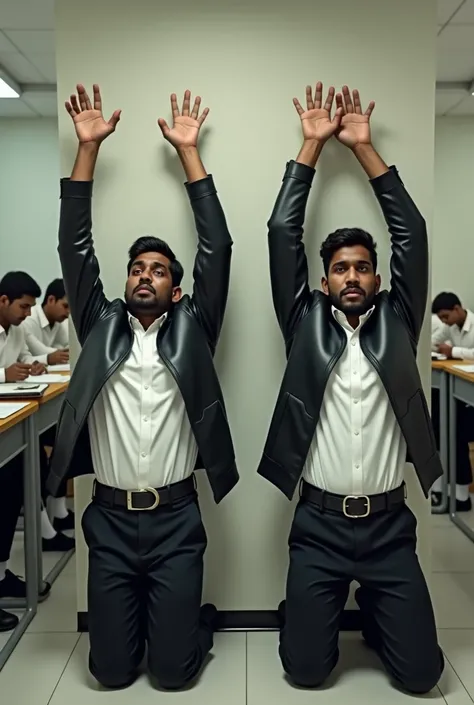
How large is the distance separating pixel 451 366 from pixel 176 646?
2.27 meters

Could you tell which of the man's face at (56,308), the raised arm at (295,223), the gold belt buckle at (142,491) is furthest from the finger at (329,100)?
the man's face at (56,308)

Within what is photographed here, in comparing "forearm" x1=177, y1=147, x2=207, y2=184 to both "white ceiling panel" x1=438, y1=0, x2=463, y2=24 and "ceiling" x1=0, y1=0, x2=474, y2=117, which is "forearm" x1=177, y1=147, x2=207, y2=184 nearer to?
"ceiling" x1=0, y1=0, x2=474, y2=117

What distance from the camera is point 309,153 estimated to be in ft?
7.68

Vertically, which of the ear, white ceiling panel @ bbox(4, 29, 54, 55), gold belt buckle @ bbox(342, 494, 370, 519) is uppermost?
white ceiling panel @ bbox(4, 29, 54, 55)

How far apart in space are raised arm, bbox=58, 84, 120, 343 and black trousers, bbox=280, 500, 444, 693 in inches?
39.5

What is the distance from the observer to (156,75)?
2.49 m

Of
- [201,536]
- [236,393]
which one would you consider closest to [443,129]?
[236,393]

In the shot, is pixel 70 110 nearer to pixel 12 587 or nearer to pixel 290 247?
pixel 290 247

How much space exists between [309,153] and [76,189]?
77 centimetres

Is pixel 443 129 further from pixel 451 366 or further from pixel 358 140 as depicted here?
pixel 358 140

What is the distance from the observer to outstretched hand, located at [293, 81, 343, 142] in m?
2.35

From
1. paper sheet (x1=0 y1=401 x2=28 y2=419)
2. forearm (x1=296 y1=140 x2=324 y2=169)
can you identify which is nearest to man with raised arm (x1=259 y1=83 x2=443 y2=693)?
forearm (x1=296 y1=140 x2=324 y2=169)

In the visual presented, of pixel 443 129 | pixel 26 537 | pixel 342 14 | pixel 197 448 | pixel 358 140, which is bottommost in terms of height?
pixel 26 537

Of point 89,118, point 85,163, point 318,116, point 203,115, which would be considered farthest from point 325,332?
point 89,118
